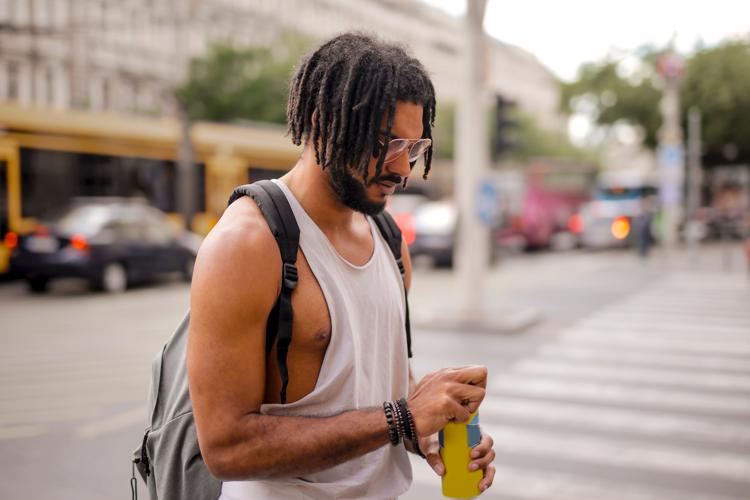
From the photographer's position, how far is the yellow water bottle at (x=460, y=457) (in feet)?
5.88

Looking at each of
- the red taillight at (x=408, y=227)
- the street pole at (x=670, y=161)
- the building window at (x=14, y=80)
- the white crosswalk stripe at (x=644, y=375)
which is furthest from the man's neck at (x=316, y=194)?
the building window at (x=14, y=80)

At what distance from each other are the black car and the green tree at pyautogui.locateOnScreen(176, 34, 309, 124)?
1178 cm

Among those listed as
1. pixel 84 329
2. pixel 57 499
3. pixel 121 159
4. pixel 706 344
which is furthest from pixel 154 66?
pixel 57 499

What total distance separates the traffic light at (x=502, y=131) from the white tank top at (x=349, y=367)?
10.1m

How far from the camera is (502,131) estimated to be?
11.8 metres

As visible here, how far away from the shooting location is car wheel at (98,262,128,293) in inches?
586

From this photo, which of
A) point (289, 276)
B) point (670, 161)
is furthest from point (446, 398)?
point (670, 161)

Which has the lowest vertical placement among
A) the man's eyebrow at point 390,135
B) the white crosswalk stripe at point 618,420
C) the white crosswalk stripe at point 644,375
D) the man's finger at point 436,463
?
the white crosswalk stripe at point 618,420

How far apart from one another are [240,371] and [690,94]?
37.2m

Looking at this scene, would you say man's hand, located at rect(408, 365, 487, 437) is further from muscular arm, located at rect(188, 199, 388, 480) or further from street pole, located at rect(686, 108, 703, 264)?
street pole, located at rect(686, 108, 703, 264)

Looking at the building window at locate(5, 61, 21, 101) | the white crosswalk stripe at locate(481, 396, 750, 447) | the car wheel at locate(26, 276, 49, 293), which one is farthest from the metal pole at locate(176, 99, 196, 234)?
the building window at locate(5, 61, 21, 101)

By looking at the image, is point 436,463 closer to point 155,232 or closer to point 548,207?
point 155,232

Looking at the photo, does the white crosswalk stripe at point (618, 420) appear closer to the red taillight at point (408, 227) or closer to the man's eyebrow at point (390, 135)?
the man's eyebrow at point (390, 135)

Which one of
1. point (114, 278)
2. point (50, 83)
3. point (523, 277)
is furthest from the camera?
point (50, 83)
